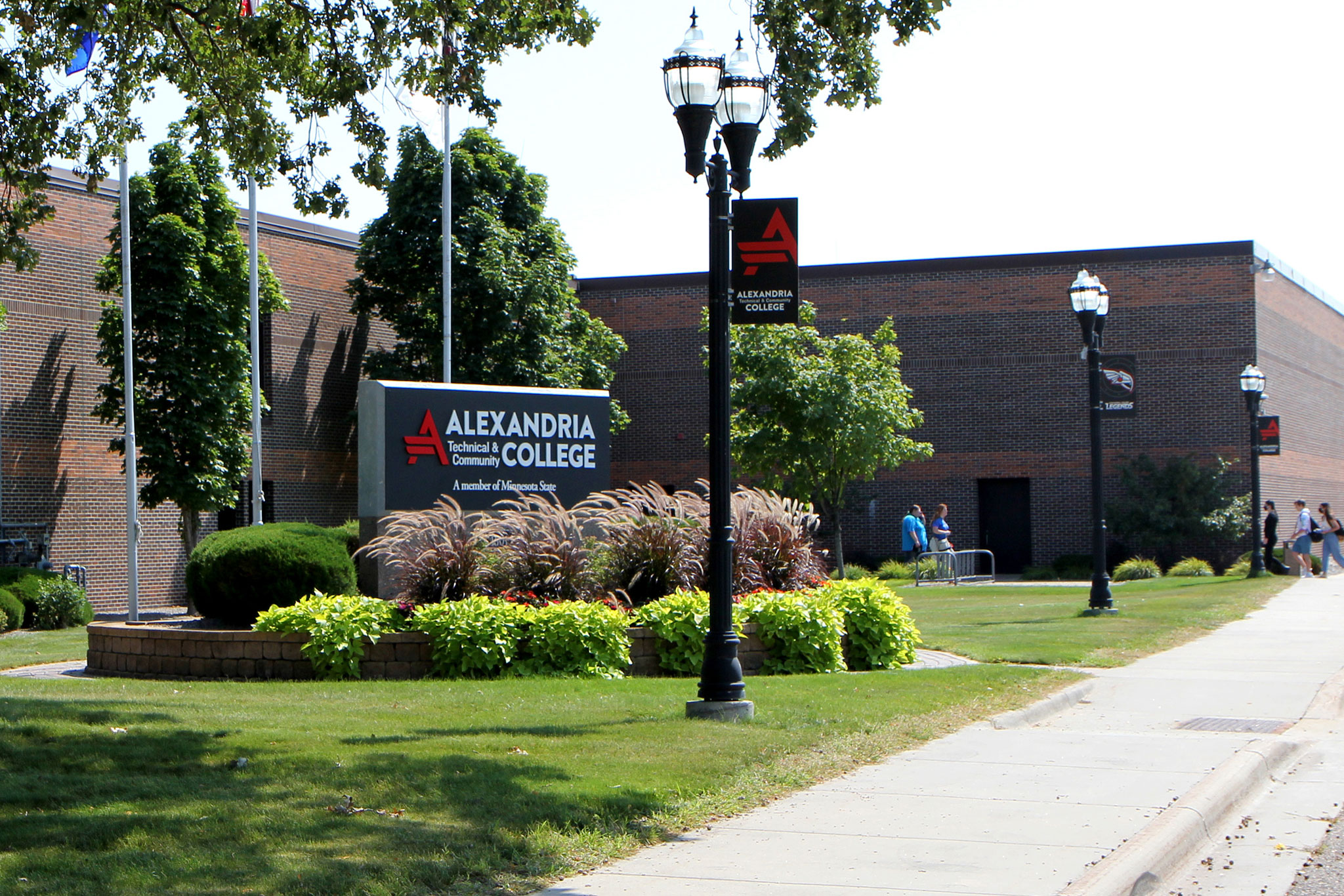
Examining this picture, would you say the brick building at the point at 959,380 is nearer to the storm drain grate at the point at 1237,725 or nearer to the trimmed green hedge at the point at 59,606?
the trimmed green hedge at the point at 59,606

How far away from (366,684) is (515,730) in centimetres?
323

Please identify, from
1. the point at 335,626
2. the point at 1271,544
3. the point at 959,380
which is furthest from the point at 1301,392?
the point at 335,626

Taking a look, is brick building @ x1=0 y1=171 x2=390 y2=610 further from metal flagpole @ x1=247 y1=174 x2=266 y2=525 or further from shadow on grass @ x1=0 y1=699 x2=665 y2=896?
shadow on grass @ x1=0 y1=699 x2=665 y2=896

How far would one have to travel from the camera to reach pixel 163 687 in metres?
11.4

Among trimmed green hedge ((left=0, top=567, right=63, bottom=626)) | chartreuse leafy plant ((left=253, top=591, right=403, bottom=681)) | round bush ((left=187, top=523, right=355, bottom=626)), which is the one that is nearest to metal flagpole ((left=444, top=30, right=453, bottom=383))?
trimmed green hedge ((left=0, top=567, right=63, bottom=626))

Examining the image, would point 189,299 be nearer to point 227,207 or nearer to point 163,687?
point 227,207

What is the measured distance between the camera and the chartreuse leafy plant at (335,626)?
39.1 ft

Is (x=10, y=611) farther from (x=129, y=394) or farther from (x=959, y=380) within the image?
(x=959, y=380)

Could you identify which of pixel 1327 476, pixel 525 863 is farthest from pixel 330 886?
pixel 1327 476

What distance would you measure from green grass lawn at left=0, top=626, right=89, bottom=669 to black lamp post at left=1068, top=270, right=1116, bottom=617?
13.6 metres

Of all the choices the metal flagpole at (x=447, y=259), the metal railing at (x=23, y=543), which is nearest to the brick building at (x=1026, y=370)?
the metal flagpole at (x=447, y=259)

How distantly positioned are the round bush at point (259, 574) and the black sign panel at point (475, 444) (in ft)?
2.68

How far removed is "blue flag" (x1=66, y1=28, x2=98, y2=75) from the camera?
39.2 ft

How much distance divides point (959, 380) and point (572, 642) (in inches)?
1017
